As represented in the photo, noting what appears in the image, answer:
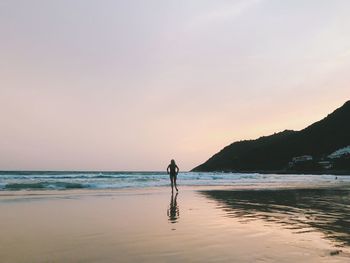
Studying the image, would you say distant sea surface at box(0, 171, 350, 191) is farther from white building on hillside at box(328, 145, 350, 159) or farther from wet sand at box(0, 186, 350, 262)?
white building on hillside at box(328, 145, 350, 159)

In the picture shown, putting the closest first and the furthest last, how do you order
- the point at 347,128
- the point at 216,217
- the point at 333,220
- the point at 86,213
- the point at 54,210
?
the point at 333,220 < the point at 216,217 < the point at 86,213 < the point at 54,210 < the point at 347,128


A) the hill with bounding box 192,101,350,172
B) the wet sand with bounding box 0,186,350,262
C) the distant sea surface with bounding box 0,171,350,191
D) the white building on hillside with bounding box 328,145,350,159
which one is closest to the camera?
the wet sand with bounding box 0,186,350,262

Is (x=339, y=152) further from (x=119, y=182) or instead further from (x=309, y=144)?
(x=119, y=182)

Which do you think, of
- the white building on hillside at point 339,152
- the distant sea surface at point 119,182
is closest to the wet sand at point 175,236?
the distant sea surface at point 119,182

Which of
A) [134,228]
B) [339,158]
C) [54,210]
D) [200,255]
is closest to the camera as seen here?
[200,255]

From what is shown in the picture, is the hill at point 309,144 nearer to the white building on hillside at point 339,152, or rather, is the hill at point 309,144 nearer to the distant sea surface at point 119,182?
the white building on hillside at point 339,152

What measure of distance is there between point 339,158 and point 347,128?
120 feet

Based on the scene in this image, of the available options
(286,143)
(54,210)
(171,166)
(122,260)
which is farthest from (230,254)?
(286,143)

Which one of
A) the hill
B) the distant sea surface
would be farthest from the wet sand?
the hill

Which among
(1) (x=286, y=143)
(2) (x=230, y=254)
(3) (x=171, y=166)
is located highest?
(1) (x=286, y=143)

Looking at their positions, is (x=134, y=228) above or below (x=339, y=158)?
below

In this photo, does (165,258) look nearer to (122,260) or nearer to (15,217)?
(122,260)

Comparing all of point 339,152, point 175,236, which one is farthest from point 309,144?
point 175,236

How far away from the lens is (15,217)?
11.8m
